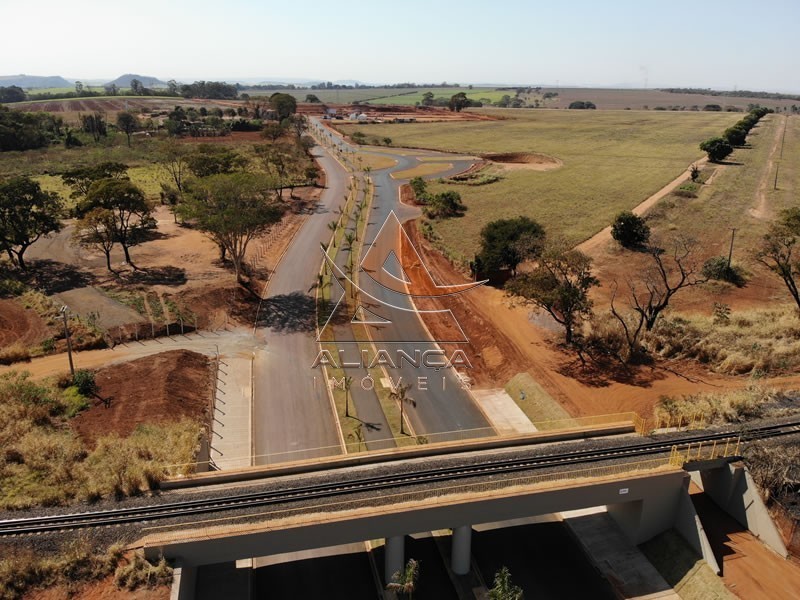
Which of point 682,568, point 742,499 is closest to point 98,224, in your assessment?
point 682,568

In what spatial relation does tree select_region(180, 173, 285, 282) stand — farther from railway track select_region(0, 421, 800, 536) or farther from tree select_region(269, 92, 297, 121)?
tree select_region(269, 92, 297, 121)

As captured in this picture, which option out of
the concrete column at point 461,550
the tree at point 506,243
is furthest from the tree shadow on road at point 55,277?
the concrete column at point 461,550

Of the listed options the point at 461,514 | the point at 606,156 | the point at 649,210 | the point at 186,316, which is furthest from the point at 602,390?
the point at 606,156

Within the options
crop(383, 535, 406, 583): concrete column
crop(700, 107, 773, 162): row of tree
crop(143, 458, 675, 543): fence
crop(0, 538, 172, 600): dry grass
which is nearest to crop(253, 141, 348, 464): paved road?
crop(143, 458, 675, 543): fence

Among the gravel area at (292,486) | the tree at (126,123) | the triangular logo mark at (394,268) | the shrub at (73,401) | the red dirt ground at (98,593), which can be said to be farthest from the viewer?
the tree at (126,123)

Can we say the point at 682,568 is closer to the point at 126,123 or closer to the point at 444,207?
the point at 444,207

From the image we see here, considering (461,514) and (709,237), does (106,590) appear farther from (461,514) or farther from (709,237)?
(709,237)

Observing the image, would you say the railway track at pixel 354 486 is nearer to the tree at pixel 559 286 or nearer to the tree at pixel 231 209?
the tree at pixel 559 286
